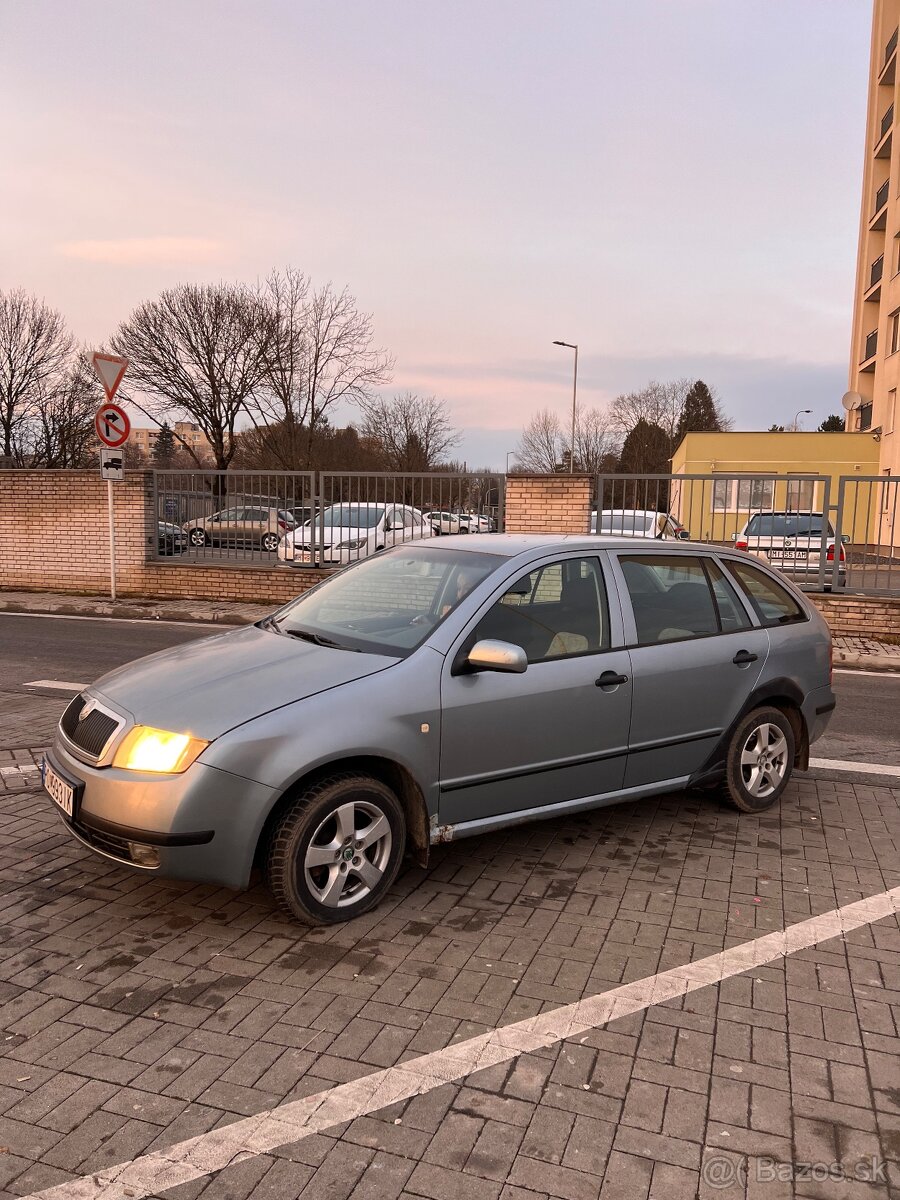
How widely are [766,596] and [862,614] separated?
24.1ft

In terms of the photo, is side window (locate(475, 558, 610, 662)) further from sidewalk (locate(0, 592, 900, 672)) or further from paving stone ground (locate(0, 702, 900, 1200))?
sidewalk (locate(0, 592, 900, 672))

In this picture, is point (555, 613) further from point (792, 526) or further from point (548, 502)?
point (548, 502)

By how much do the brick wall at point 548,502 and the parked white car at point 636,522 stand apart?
220 mm

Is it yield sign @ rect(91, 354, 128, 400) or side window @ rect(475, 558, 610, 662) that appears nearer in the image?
side window @ rect(475, 558, 610, 662)

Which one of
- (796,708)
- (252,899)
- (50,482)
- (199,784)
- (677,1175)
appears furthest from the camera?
(50,482)

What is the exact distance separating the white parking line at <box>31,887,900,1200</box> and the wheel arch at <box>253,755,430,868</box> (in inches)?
38.4

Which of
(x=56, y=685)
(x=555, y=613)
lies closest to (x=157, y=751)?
(x=555, y=613)

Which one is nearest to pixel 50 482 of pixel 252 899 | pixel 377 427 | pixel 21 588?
pixel 21 588

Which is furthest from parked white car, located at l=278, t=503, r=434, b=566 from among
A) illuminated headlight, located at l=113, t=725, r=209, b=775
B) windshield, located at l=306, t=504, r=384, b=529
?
illuminated headlight, located at l=113, t=725, r=209, b=775

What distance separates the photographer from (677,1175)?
89.6 inches

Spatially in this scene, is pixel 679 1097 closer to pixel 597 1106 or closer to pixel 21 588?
pixel 597 1106

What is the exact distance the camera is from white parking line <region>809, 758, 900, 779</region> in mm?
5871

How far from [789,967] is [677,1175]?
4.11 feet

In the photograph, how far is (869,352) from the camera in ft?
123
